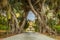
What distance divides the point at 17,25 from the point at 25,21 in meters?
1.95

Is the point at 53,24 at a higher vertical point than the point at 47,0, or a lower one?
lower

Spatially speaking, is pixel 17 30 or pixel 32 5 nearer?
pixel 17 30

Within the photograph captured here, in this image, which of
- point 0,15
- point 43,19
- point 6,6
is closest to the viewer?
point 6,6

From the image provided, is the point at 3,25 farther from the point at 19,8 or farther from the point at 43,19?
the point at 43,19

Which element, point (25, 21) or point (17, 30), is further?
point (25, 21)

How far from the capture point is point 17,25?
17781 mm

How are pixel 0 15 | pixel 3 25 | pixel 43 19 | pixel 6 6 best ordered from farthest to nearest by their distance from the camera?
pixel 3 25 → pixel 0 15 → pixel 43 19 → pixel 6 6

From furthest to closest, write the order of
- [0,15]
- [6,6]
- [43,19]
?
[0,15], [43,19], [6,6]

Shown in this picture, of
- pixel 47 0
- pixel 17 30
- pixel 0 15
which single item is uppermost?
pixel 47 0

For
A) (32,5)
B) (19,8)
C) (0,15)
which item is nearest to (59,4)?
(32,5)

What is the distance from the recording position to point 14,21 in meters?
18.1

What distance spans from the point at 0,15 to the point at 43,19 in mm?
4541

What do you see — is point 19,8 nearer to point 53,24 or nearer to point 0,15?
point 0,15

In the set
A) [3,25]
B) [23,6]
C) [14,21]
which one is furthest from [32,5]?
[3,25]
